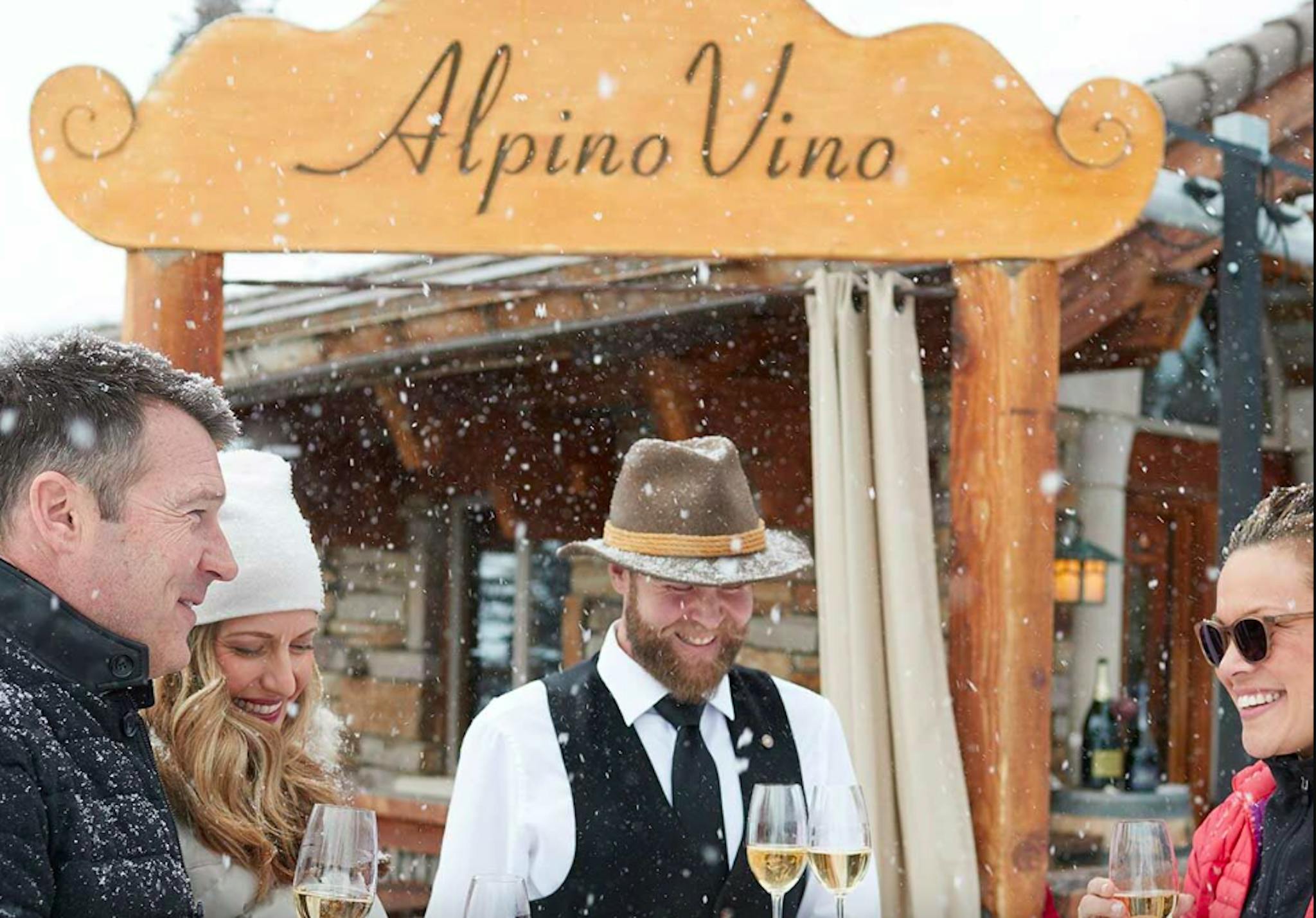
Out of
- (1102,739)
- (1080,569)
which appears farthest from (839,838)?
(1102,739)

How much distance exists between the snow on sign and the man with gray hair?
2308mm

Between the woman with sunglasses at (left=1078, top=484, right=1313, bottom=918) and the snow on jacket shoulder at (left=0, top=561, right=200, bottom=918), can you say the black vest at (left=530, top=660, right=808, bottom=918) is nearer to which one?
the woman with sunglasses at (left=1078, top=484, right=1313, bottom=918)

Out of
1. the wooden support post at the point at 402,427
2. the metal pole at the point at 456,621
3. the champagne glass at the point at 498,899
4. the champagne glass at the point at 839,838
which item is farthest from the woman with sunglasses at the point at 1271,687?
the metal pole at the point at 456,621

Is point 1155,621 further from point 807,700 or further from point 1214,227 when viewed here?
point 807,700

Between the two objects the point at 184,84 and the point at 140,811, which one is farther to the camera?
the point at 184,84

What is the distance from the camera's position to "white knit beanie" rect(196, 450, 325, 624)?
7.32 ft

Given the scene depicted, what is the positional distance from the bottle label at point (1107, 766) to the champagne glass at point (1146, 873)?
3.95m

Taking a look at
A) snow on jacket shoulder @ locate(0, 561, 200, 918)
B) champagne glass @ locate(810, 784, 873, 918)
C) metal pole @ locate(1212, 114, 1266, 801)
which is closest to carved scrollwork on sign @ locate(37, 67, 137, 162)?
snow on jacket shoulder @ locate(0, 561, 200, 918)

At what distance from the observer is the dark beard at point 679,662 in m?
2.87

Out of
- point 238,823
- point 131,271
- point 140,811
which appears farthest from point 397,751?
point 140,811

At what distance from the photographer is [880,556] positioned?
4.21 m

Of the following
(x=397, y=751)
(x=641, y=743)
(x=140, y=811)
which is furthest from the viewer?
(x=397, y=751)

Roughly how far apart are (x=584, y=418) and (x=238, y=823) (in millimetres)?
4197

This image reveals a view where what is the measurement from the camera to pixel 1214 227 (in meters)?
5.21
